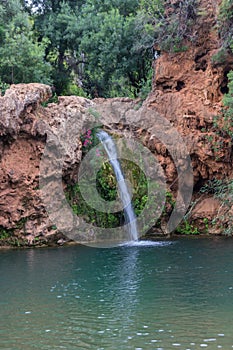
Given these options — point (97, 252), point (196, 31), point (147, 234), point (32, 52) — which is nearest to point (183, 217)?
point (147, 234)

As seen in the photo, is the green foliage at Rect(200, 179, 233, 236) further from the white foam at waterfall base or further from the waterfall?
the waterfall

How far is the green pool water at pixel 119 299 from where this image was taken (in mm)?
8688

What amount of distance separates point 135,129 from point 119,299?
1179 cm

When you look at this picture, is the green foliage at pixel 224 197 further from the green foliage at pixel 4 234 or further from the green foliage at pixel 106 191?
the green foliage at pixel 4 234

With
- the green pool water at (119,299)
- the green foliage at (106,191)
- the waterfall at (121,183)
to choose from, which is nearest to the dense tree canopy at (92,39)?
the waterfall at (121,183)

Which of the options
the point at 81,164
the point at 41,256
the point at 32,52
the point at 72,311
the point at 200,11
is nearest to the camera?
the point at 72,311

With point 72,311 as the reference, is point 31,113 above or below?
above

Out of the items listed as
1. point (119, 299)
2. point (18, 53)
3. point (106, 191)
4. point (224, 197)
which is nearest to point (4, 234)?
point (106, 191)

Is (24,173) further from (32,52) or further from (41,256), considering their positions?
(32,52)

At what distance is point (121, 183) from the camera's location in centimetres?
2083

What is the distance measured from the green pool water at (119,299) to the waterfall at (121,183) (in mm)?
2761

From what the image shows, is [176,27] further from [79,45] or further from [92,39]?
[79,45]

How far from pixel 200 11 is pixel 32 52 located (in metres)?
7.68

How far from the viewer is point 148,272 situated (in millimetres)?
13812
